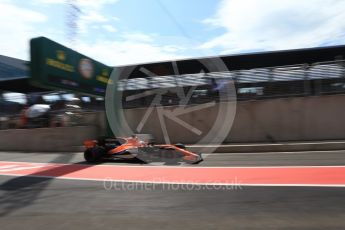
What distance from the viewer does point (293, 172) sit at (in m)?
10.4

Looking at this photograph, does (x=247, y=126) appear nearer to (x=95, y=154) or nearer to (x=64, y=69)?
(x=95, y=154)

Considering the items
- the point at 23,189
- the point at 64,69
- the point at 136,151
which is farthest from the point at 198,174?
the point at 64,69

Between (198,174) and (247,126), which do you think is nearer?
(198,174)

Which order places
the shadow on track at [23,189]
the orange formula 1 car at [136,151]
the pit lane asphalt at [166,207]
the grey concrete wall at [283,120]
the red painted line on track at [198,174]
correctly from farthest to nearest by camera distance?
1. the grey concrete wall at [283,120]
2. the orange formula 1 car at [136,151]
3. the red painted line on track at [198,174]
4. the shadow on track at [23,189]
5. the pit lane asphalt at [166,207]

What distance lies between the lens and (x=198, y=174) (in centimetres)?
1077

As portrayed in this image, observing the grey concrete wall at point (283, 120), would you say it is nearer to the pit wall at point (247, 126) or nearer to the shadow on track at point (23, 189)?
the pit wall at point (247, 126)

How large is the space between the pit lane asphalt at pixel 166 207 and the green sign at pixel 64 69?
530 cm

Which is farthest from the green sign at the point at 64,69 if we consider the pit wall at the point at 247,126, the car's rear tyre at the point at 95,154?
the car's rear tyre at the point at 95,154

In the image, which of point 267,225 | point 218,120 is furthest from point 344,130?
point 267,225

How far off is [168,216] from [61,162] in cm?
912

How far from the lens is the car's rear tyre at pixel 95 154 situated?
13.7 m

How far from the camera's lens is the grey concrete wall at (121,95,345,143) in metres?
17.6

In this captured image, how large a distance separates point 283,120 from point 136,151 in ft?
26.2

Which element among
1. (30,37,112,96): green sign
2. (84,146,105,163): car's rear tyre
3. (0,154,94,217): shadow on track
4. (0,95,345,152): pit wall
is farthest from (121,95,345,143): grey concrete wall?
(0,154,94,217): shadow on track
